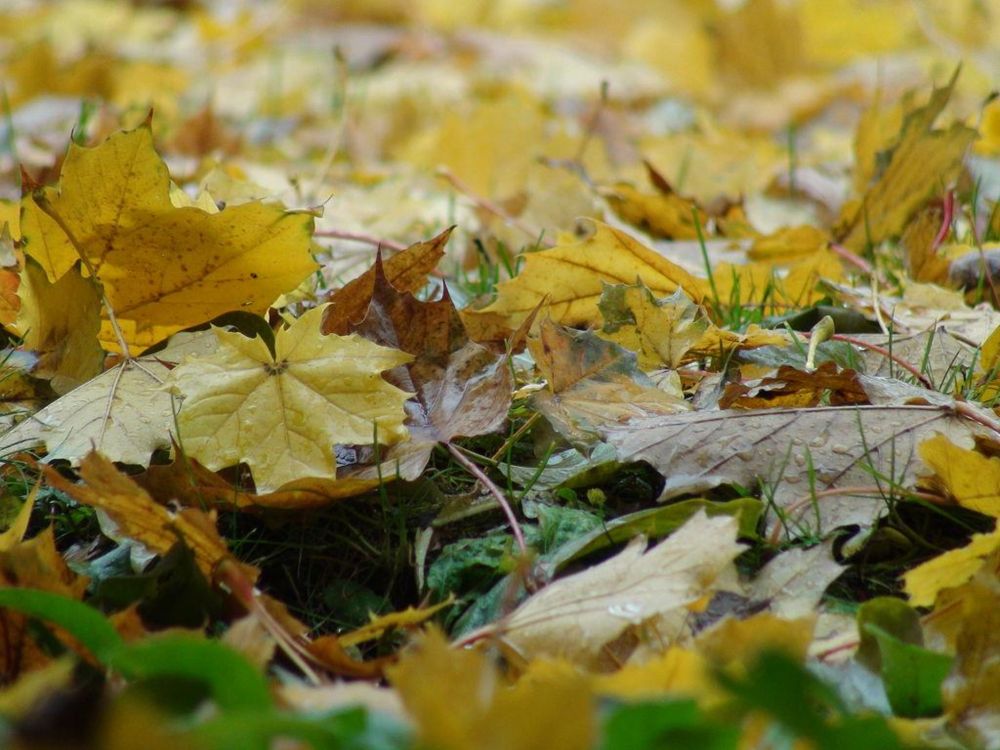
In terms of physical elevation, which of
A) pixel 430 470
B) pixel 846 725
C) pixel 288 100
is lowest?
pixel 288 100

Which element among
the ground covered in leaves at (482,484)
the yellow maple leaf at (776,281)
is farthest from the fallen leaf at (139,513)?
the yellow maple leaf at (776,281)

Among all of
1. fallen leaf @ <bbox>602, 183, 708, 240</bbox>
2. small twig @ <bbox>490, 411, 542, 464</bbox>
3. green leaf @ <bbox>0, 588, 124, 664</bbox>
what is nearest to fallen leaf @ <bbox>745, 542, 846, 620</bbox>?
small twig @ <bbox>490, 411, 542, 464</bbox>

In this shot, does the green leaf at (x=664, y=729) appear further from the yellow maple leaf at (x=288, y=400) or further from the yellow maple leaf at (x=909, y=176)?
the yellow maple leaf at (x=909, y=176)

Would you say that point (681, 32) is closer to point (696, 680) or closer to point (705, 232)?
point (705, 232)

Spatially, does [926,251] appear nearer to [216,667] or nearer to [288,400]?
[288,400]

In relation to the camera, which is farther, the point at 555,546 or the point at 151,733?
the point at 555,546

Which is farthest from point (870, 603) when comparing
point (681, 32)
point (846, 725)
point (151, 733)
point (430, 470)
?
point (681, 32)

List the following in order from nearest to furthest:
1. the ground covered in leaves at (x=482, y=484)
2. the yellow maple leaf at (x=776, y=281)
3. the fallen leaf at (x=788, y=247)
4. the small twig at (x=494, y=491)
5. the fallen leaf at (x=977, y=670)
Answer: the ground covered in leaves at (x=482, y=484) < the fallen leaf at (x=977, y=670) < the small twig at (x=494, y=491) < the yellow maple leaf at (x=776, y=281) < the fallen leaf at (x=788, y=247)
